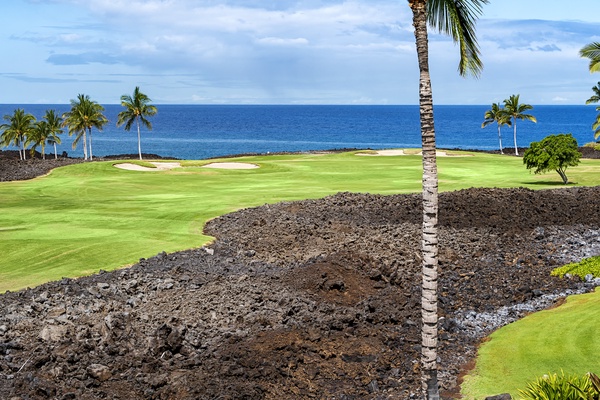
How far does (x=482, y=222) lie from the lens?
106 feet

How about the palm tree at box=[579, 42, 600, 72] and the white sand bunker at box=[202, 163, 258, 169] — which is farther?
the white sand bunker at box=[202, 163, 258, 169]

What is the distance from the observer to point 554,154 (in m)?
46.7

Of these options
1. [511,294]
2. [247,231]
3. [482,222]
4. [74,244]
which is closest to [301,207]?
[247,231]

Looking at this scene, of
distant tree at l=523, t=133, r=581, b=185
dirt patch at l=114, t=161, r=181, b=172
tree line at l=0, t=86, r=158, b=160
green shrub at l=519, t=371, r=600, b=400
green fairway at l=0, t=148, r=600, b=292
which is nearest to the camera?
green shrub at l=519, t=371, r=600, b=400

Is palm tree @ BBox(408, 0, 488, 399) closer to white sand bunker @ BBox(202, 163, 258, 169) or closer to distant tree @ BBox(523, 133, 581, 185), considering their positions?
distant tree @ BBox(523, 133, 581, 185)

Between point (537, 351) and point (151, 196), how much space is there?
33.1 metres

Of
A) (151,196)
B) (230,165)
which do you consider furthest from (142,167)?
(151,196)

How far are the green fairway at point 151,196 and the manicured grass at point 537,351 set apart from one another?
13.8m

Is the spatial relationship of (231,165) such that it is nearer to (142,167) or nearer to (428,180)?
(142,167)

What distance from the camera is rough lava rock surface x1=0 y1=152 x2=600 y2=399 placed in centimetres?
1566

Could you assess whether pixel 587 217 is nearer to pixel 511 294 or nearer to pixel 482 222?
pixel 482 222

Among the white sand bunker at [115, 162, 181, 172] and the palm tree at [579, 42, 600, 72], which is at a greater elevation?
the palm tree at [579, 42, 600, 72]

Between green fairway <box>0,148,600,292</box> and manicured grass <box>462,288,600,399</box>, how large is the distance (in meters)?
13.8

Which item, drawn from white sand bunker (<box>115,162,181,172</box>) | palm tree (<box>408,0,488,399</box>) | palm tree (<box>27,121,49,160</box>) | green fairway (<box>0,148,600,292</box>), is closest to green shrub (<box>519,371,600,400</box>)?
palm tree (<box>408,0,488,399</box>)
